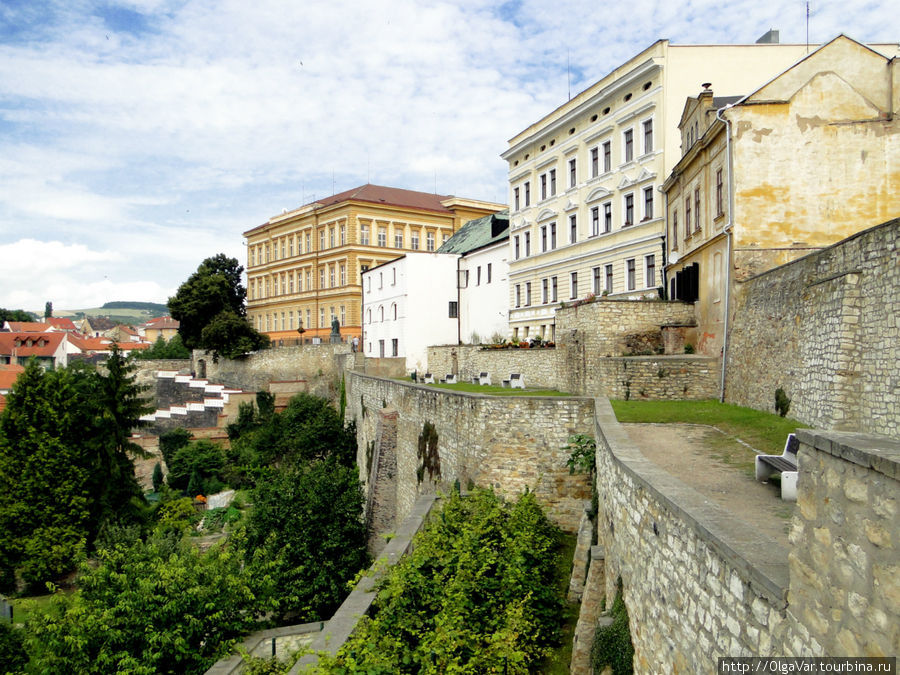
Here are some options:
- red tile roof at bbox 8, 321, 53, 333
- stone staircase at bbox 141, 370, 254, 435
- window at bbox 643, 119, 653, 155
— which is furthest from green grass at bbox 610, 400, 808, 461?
red tile roof at bbox 8, 321, 53, 333

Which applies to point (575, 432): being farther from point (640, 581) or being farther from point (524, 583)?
point (640, 581)

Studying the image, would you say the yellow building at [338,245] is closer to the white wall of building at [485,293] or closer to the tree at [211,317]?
the tree at [211,317]

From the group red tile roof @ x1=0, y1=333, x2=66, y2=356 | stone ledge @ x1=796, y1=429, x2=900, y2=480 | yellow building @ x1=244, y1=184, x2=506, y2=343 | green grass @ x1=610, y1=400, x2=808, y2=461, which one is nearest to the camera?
stone ledge @ x1=796, y1=429, x2=900, y2=480

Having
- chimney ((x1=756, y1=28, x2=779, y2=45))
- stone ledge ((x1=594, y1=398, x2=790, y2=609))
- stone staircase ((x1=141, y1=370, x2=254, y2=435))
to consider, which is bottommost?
stone staircase ((x1=141, y1=370, x2=254, y2=435))

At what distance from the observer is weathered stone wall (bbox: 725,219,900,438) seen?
8.80 meters

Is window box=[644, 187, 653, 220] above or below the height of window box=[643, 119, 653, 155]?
below

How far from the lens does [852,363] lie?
9.63 meters

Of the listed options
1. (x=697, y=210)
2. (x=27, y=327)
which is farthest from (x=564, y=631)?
(x=27, y=327)

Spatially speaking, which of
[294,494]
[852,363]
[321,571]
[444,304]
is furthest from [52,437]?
[852,363]

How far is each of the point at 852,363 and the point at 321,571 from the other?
16048 mm

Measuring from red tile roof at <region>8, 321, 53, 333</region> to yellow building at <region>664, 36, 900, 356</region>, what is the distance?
11985cm

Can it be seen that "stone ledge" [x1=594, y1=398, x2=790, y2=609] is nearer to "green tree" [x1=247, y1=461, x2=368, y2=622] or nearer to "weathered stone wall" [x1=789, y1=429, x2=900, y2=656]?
"weathered stone wall" [x1=789, y1=429, x2=900, y2=656]

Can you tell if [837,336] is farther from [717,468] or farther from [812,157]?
[812,157]

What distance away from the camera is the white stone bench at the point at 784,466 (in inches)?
247
